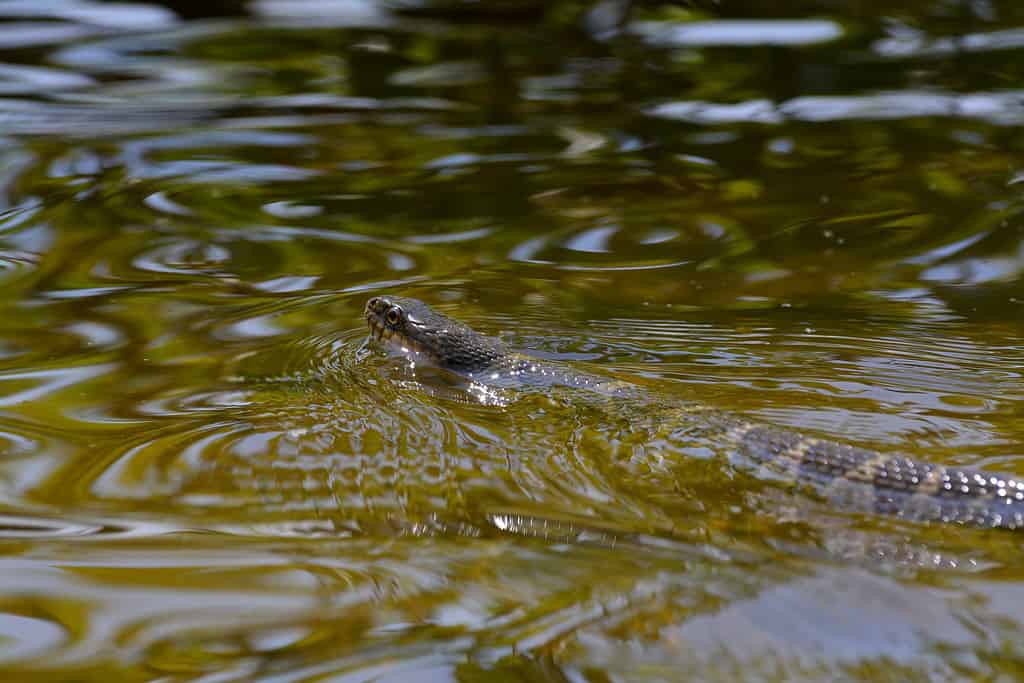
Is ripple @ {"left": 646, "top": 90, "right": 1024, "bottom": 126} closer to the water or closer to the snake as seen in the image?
the water

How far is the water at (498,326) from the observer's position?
2.89m

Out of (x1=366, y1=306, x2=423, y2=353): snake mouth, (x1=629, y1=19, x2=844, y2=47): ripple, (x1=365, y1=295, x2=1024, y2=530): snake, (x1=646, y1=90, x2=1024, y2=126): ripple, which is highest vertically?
(x1=629, y1=19, x2=844, y2=47): ripple

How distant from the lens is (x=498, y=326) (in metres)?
5.22

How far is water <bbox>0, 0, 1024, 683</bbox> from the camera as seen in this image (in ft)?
9.49

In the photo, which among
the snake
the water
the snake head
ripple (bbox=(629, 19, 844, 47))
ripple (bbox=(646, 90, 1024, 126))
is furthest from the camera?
ripple (bbox=(629, 19, 844, 47))

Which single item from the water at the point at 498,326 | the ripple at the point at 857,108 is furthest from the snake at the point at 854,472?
the ripple at the point at 857,108

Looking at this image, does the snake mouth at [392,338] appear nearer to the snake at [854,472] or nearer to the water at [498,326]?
the water at [498,326]

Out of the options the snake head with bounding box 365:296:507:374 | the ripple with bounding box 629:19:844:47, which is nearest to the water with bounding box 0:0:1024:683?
the ripple with bounding box 629:19:844:47

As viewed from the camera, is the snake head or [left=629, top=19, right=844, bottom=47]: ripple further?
[left=629, top=19, right=844, bottom=47]: ripple

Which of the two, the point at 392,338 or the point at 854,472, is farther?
the point at 392,338

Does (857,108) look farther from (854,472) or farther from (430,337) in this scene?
(854,472)

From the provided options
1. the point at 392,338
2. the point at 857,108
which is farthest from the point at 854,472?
the point at 857,108

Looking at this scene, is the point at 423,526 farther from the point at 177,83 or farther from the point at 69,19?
the point at 69,19

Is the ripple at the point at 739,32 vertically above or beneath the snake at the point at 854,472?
above
